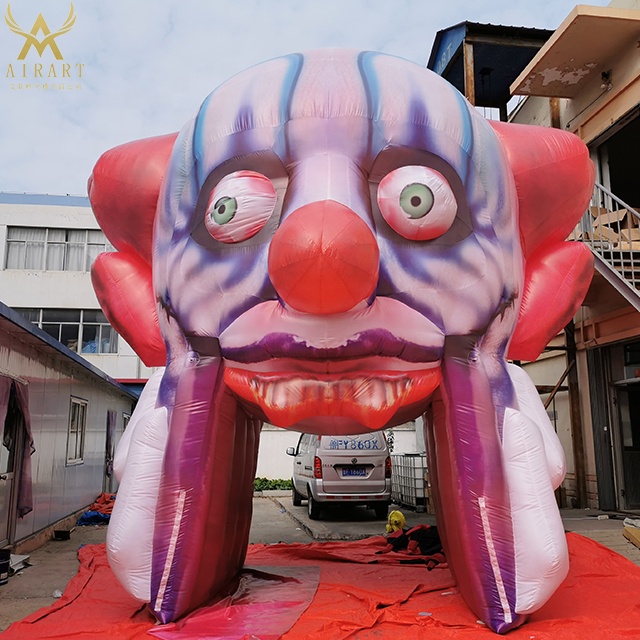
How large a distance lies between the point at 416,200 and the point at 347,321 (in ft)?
A: 2.79

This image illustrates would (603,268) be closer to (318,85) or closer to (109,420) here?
(318,85)

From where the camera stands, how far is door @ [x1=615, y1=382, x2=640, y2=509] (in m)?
10.9

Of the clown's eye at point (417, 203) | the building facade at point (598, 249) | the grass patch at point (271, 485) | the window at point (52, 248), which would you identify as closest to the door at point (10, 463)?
the clown's eye at point (417, 203)

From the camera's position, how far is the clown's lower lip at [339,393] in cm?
427

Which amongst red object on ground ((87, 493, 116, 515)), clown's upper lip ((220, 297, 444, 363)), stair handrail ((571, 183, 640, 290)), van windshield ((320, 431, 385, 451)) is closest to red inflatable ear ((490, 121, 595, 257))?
clown's upper lip ((220, 297, 444, 363))

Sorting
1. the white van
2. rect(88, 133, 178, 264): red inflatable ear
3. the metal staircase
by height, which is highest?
the metal staircase

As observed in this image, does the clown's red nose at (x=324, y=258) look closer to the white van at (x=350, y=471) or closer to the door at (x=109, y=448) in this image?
the white van at (x=350, y=471)

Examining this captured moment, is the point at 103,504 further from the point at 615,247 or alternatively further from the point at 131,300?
the point at 615,247

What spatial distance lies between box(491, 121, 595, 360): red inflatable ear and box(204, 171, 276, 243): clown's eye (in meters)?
1.86

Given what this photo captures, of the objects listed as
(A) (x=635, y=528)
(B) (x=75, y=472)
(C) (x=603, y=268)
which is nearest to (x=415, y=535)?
(A) (x=635, y=528)

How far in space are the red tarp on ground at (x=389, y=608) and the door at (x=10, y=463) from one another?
1.61 m

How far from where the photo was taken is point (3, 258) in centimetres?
2453

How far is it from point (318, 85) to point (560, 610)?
12.9 feet

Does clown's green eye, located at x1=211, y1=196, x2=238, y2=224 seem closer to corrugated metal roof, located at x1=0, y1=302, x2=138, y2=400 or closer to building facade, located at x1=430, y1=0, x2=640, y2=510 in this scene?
corrugated metal roof, located at x1=0, y1=302, x2=138, y2=400
